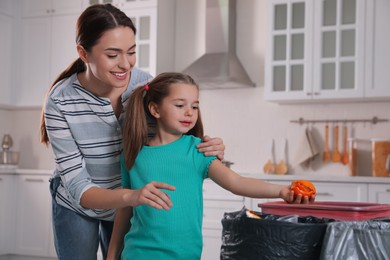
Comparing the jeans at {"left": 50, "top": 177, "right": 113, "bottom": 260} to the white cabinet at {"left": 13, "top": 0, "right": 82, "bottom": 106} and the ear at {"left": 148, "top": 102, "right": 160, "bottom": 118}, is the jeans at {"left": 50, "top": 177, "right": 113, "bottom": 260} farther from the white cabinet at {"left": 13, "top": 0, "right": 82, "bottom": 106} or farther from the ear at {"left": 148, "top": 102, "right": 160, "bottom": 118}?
the white cabinet at {"left": 13, "top": 0, "right": 82, "bottom": 106}

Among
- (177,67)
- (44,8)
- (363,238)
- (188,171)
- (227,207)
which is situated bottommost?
(227,207)

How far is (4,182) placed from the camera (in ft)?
18.6

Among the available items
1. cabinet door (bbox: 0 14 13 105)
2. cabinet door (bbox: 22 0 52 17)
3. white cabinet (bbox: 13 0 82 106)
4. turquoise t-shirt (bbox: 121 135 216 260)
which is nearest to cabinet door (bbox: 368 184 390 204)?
turquoise t-shirt (bbox: 121 135 216 260)

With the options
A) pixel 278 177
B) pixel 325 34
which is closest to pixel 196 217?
pixel 278 177

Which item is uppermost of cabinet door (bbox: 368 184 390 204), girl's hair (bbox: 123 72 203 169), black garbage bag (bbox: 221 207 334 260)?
girl's hair (bbox: 123 72 203 169)

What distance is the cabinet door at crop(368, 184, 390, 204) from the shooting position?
14.2ft

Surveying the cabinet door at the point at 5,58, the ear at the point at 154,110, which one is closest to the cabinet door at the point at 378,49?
the ear at the point at 154,110

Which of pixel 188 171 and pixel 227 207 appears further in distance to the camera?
pixel 227 207

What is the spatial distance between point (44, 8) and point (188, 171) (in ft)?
14.3

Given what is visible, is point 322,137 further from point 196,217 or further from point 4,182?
point 196,217

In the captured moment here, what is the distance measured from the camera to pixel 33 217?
568cm

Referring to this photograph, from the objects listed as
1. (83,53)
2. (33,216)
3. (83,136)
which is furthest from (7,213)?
(83,53)

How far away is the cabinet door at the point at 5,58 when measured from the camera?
5.98m

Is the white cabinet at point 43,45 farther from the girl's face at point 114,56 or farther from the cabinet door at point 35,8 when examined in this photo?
the girl's face at point 114,56
